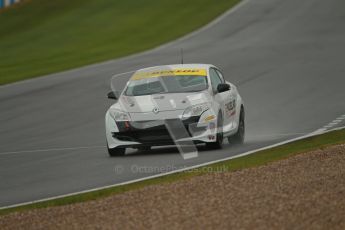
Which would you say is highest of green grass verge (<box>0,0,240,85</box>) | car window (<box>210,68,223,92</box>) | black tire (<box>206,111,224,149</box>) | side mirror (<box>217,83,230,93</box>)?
side mirror (<box>217,83,230,93</box>)

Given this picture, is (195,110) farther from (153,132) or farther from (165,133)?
(153,132)

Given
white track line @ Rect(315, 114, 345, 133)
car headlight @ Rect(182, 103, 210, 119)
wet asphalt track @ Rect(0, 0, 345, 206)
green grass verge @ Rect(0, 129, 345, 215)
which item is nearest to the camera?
green grass verge @ Rect(0, 129, 345, 215)

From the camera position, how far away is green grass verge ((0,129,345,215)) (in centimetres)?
1293

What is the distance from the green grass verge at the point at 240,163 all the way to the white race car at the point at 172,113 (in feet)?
3.23

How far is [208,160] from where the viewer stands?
1576cm

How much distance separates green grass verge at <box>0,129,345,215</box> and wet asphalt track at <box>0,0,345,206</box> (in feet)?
1.67

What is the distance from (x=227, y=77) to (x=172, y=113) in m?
11.2

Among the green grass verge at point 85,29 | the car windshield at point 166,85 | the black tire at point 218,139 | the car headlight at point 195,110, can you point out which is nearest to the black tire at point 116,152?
the car windshield at point 166,85

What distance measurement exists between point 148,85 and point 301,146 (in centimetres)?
275

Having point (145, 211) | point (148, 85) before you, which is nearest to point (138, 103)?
point (148, 85)

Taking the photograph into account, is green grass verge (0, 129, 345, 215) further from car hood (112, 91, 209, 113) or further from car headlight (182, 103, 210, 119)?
car hood (112, 91, 209, 113)

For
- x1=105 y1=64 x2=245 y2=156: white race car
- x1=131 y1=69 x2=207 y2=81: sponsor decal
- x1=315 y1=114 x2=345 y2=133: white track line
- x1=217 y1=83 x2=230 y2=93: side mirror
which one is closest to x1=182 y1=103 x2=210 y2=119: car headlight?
x1=105 y1=64 x2=245 y2=156: white race car

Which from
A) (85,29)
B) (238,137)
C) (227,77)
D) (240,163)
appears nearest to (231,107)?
(238,137)

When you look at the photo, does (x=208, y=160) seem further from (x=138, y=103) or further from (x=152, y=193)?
(x=152, y=193)
